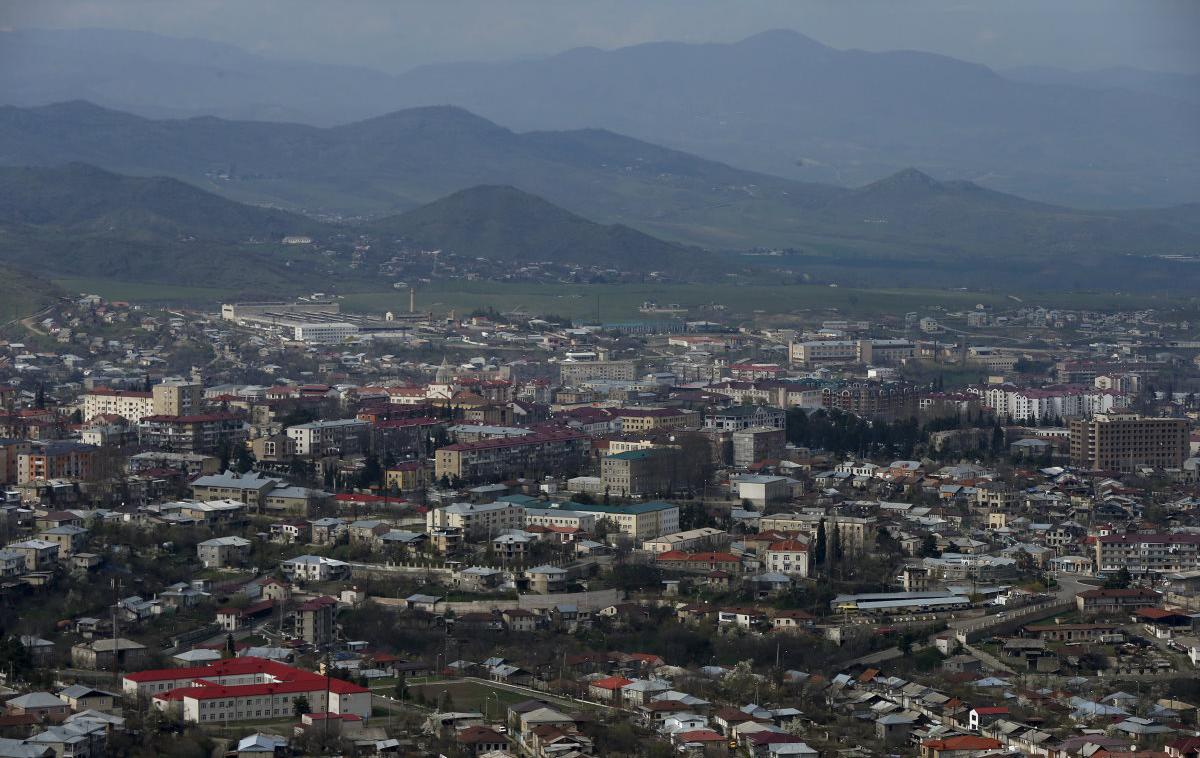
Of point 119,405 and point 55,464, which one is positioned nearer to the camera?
point 55,464

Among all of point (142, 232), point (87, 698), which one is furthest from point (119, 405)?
point (142, 232)

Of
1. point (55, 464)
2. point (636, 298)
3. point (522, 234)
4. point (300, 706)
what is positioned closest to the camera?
point (300, 706)

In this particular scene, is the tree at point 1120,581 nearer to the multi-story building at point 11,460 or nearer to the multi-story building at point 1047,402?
the multi-story building at point 11,460

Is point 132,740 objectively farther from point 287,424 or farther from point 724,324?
point 724,324

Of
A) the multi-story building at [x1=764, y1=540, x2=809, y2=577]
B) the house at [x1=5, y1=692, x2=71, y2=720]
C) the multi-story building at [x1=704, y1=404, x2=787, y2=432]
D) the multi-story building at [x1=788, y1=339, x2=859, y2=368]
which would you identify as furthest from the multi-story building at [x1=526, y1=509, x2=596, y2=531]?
the multi-story building at [x1=788, y1=339, x2=859, y2=368]

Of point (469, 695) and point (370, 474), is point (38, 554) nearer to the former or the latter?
point (469, 695)

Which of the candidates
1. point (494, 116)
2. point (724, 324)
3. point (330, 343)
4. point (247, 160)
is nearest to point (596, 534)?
point (330, 343)

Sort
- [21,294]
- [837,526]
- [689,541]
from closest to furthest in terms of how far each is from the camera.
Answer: [837,526] → [689,541] → [21,294]
